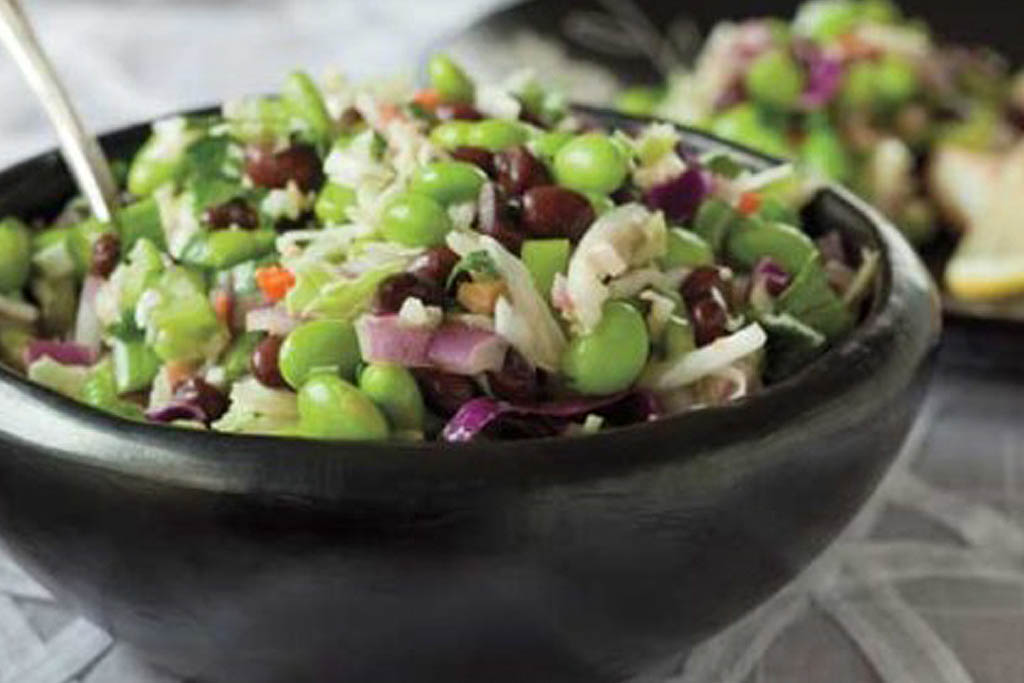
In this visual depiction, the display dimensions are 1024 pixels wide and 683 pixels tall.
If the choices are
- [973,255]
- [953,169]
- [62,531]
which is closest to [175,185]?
[62,531]

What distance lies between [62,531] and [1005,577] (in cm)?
77

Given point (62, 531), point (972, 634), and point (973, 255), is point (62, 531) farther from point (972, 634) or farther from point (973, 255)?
point (973, 255)

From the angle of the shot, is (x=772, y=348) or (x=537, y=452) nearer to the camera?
(x=537, y=452)

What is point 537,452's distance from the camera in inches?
38.6

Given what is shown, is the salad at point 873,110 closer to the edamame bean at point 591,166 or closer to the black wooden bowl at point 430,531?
the edamame bean at point 591,166

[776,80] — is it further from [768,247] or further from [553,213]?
[553,213]

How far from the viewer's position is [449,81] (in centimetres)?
142

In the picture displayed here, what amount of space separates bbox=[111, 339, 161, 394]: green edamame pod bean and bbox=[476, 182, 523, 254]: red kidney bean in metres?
0.24

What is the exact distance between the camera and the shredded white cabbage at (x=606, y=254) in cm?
112

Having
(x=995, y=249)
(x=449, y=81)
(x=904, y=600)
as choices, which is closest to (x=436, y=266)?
(x=449, y=81)

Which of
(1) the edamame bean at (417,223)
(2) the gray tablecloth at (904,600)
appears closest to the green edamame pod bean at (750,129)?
(2) the gray tablecloth at (904,600)

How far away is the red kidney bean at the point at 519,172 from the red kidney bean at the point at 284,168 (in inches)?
6.4

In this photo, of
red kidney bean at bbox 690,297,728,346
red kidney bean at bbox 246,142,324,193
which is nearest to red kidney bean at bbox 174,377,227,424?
red kidney bean at bbox 246,142,324,193

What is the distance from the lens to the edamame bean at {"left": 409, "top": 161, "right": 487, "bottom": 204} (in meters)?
1.18
